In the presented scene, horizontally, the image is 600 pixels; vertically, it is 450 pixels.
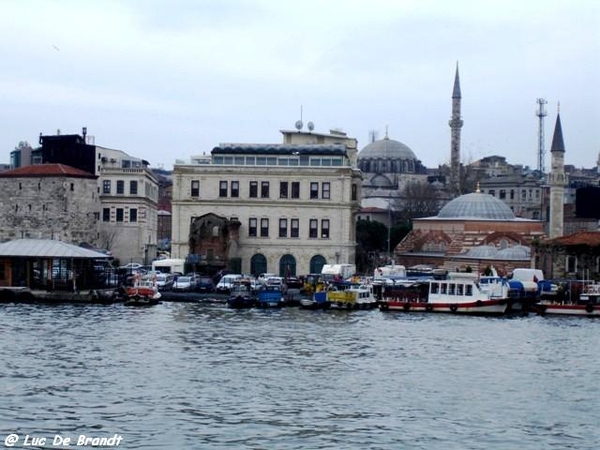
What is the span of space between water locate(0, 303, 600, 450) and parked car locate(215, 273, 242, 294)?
36.4ft

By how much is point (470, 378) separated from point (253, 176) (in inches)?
1452

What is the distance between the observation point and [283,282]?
203ft

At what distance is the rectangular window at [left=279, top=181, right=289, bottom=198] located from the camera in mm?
67375

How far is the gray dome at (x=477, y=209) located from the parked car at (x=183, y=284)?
82.1 feet

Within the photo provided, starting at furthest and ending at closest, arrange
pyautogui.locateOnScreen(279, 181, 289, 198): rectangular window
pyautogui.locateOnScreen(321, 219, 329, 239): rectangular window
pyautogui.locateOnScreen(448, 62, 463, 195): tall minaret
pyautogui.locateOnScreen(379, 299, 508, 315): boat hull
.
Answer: pyautogui.locateOnScreen(448, 62, 463, 195): tall minaret → pyautogui.locateOnScreen(279, 181, 289, 198): rectangular window → pyautogui.locateOnScreen(321, 219, 329, 239): rectangular window → pyautogui.locateOnScreen(379, 299, 508, 315): boat hull

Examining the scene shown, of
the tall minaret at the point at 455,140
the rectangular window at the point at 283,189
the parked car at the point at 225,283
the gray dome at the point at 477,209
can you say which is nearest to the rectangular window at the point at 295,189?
the rectangular window at the point at 283,189

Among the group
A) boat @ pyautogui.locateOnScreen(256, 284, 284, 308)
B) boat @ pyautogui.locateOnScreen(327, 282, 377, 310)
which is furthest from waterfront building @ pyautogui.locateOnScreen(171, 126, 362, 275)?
→ boat @ pyautogui.locateOnScreen(256, 284, 284, 308)

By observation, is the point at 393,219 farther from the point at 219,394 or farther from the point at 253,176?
the point at 219,394

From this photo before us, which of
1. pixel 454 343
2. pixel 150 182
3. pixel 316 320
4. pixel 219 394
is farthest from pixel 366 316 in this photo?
pixel 150 182

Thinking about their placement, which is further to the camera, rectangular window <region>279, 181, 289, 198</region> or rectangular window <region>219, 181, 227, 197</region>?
rectangular window <region>219, 181, 227, 197</region>

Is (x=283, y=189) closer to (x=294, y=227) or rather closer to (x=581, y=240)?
(x=294, y=227)

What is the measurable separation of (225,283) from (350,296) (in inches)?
310

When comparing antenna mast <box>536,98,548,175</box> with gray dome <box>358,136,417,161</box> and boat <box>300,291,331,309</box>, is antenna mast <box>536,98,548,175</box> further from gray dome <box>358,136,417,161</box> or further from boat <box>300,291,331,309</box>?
boat <box>300,291,331,309</box>

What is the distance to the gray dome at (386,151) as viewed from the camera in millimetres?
157750
